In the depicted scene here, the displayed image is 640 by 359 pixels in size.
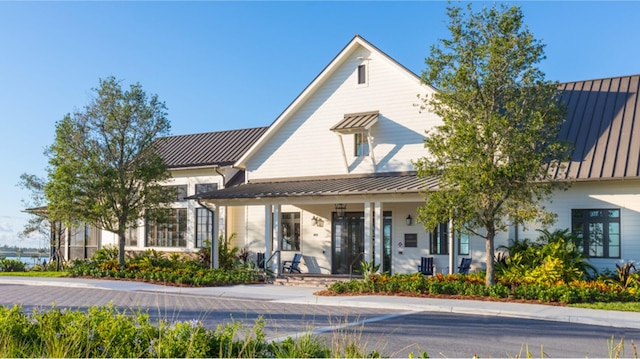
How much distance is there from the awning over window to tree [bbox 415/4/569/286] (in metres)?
5.25

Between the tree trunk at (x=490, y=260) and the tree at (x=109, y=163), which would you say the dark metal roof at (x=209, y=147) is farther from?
A: the tree trunk at (x=490, y=260)

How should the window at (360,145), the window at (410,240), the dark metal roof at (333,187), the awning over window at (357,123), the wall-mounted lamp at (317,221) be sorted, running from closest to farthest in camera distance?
the dark metal roof at (333,187), the window at (410,240), the awning over window at (357,123), the window at (360,145), the wall-mounted lamp at (317,221)

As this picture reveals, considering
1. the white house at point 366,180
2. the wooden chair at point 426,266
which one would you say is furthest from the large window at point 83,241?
the wooden chair at point 426,266

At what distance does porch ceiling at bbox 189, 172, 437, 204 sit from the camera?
68.4 ft

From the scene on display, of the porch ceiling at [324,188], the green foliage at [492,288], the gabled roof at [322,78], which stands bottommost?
the green foliage at [492,288]

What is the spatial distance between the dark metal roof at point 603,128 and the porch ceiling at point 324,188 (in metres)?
4.62

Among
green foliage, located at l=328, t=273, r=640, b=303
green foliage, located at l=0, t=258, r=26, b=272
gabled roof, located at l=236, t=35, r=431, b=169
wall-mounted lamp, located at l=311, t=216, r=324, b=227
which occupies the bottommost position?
green foliage, located at l=0, t=258, r=26, b=272

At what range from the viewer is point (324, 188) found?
2291 centimetres

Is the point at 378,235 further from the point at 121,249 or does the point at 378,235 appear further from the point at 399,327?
the point at 121,249

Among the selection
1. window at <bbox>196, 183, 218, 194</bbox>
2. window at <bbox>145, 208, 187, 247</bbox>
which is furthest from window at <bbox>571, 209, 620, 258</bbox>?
window at <bbox>145, 208, 187, 247</bbox>

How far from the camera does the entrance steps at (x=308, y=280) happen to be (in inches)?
876

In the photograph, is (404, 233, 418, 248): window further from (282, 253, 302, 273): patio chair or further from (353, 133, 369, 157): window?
(282, 253, 302, 273): patio chair

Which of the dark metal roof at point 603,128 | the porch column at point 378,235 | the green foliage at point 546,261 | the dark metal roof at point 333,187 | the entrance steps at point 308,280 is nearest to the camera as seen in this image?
the green foliage at point 546,261

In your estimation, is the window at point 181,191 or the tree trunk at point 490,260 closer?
the tree trunk at point 490,260
